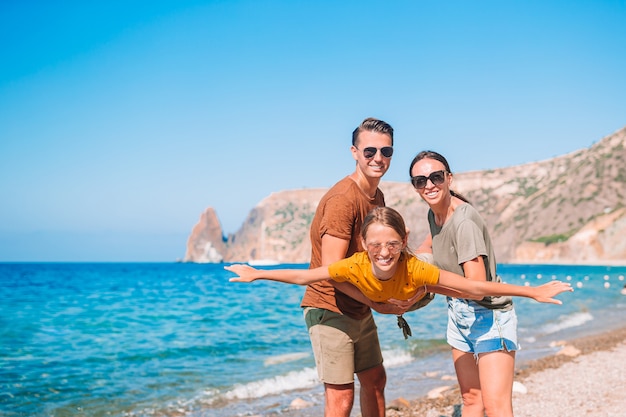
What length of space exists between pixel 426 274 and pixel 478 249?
0.41 meters

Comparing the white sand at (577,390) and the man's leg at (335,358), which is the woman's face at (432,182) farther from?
the white sand at (577,390)

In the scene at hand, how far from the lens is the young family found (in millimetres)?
3768

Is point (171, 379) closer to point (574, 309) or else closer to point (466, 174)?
point (574, 309)

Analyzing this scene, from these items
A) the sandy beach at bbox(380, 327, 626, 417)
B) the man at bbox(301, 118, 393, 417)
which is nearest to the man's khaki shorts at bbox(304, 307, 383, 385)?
the man at bbox(301, 118, 393, 417)

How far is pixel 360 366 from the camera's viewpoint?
4.43 metres

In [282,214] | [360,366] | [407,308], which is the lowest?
[360,366]

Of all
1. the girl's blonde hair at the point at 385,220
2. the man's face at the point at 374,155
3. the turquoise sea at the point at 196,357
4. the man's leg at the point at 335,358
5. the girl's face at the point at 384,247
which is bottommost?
the turquoise sea at the point at 196,357

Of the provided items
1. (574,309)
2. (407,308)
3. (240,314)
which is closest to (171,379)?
(407,308)

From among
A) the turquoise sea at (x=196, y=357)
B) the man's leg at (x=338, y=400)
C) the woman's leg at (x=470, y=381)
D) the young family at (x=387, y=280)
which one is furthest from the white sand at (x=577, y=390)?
the man's leg at (x=338, y=400)

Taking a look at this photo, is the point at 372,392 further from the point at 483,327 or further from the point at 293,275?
the point at 293,275

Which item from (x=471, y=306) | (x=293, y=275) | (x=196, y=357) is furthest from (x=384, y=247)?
(x=196, y=357)

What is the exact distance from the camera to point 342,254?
13.0ft

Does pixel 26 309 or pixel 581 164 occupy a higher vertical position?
pixel 581 164

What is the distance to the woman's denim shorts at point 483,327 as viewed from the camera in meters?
3.88
